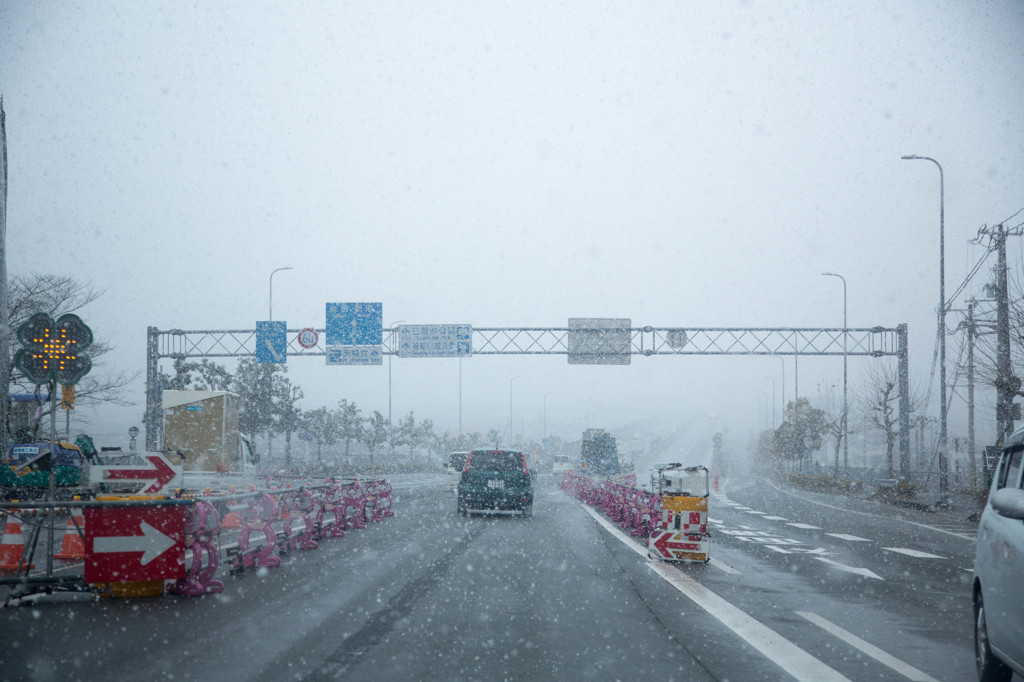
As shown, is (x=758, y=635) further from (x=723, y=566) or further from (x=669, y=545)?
(x=669, y=545)

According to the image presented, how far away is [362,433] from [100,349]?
132 ft

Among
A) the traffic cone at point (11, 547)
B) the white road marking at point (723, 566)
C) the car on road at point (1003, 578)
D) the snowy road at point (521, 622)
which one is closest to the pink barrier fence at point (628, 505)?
the white road marking at point (723, 566)

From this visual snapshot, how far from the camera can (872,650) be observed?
6.93m

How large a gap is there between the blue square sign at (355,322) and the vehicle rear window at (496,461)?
12292 mm

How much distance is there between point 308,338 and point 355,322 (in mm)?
2604

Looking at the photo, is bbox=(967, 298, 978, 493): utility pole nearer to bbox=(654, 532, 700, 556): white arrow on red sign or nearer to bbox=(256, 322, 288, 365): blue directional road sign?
bbox=(654, 532, 700, 556): white arrow on red sign

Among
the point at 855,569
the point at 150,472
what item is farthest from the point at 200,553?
the point at 855,569

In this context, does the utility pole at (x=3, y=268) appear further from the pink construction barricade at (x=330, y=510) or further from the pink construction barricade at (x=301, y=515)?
the pink construction barricade at (x=301, y=515)

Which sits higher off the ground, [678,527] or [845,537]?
[678,527]

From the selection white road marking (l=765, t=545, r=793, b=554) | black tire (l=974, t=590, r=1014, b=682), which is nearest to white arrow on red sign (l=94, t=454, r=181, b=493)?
white road marking (l=765, t=545, r=793, b=554)

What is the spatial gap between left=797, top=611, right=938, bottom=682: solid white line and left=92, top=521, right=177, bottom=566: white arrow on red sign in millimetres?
6692

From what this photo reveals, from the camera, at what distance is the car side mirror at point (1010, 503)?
4688mm

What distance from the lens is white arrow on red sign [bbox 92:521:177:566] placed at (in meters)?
9.05

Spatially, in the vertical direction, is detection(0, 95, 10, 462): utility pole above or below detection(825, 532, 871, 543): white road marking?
above
